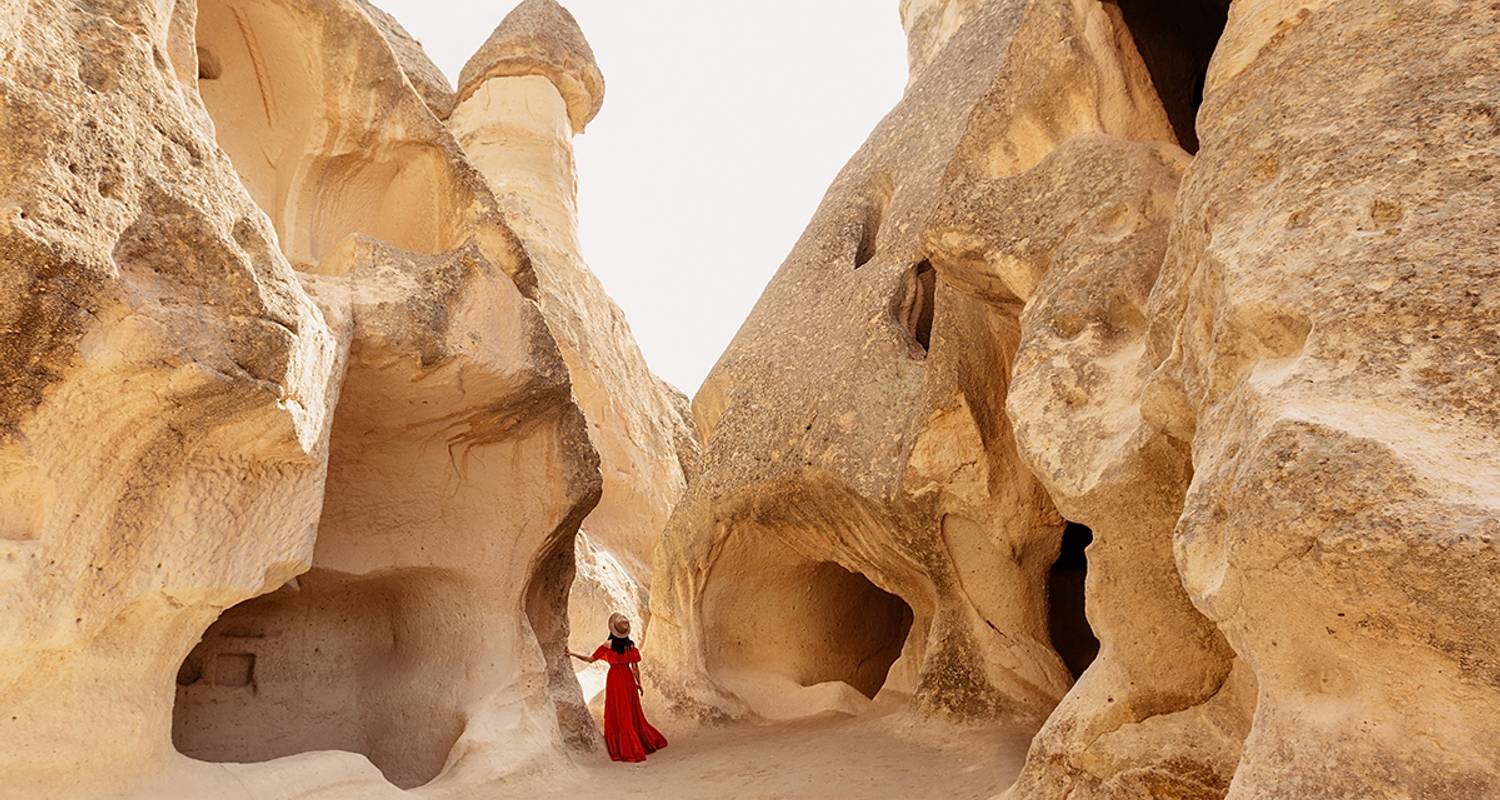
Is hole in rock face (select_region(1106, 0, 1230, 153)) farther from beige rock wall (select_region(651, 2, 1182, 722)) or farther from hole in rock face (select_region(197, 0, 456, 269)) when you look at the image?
hole in rock face (select_region(197, 0, 456, 269))

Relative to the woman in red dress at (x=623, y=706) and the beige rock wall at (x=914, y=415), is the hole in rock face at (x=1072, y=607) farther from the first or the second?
the woman in red dress at (x=623, y=706)

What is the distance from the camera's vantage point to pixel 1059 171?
4641 mm

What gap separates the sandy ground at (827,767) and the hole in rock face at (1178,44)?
9.81ft

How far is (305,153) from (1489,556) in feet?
20.8

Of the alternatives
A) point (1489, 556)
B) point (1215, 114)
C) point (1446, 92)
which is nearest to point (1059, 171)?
point (1215, 114)

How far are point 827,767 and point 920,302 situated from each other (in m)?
2.78

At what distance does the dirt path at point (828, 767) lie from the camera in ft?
16.0

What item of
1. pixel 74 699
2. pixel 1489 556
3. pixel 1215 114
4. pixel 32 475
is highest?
pixel 32 475

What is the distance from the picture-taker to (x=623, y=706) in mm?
5992

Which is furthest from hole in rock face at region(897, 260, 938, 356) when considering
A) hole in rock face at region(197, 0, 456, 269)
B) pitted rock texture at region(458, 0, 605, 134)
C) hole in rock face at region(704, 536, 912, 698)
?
pitted rock texture at region(458, 0, 605, 134)

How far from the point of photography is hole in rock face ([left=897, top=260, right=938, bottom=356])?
6.65m

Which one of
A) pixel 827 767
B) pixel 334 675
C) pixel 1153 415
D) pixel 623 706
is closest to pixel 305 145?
pixel 334 675

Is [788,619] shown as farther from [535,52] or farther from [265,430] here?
[535,52]

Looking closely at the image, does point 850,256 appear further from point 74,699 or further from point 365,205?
point 74,699
